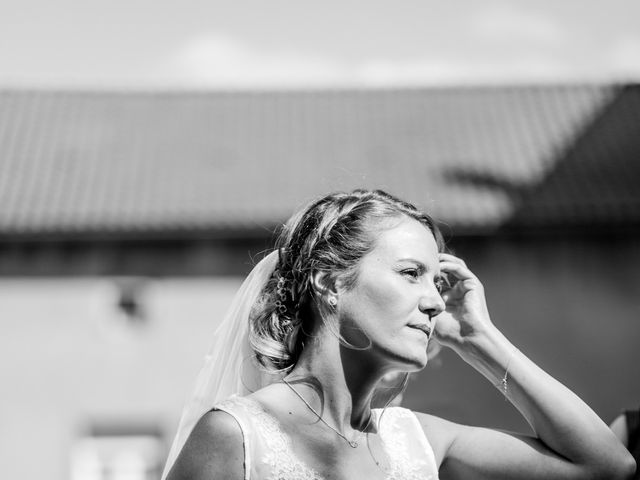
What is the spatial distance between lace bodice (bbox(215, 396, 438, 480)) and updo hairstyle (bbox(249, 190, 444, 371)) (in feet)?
0.90

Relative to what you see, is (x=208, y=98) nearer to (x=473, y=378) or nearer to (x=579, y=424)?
(x=473, y=378)

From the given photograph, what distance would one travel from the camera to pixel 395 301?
2.78m

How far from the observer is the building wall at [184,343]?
16016mm

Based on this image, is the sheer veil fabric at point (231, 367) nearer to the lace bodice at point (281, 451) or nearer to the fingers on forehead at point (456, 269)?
the lace bodice at point (281, 451)

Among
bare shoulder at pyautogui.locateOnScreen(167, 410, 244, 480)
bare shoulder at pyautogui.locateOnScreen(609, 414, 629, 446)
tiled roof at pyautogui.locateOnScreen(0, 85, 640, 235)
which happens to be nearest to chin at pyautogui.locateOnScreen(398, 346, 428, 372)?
A: bare shoulder at pyautogui.locateOnScreen(167, 410, 244, 480)

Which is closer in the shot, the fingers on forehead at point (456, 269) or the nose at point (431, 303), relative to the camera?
the nose at point (431, 303)

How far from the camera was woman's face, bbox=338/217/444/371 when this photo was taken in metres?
2.77

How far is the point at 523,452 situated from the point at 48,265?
14.6 m

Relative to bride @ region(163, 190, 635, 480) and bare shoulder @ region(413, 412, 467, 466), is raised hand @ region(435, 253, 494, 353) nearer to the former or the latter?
bride @ region(163, 190, 635, 480)

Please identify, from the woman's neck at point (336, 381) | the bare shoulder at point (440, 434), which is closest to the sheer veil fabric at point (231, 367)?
the woman's neck at point (336, 381)

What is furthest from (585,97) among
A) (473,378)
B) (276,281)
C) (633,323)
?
(276,281)

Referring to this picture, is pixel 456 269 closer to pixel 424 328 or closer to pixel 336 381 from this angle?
pixel 424 328

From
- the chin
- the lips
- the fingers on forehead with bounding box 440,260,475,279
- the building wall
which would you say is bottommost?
the building wall

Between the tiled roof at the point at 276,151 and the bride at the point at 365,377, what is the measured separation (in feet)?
40.4
